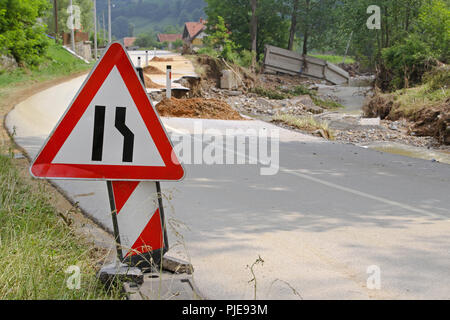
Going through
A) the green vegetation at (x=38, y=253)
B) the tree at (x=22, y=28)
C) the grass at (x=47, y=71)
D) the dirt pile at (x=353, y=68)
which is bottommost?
the dirt pile at (x=353, y=68)

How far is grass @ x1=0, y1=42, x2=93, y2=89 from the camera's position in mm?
26812

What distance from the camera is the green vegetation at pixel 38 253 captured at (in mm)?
3656

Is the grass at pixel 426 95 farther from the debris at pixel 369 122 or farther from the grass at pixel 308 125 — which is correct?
Answer: the grass at pixel 308 125

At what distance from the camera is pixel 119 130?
379 centimetres

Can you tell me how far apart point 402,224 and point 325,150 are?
213 inches

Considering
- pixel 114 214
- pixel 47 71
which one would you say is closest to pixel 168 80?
pixel 114 214

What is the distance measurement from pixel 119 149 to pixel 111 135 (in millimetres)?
107

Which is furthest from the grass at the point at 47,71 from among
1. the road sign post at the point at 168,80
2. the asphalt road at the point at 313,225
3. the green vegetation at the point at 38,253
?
the green vegetation at the point at 38,253

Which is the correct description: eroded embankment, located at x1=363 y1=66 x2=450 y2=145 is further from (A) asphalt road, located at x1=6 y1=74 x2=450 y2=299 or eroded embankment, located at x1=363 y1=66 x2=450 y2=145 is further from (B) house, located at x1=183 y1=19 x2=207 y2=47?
(B) house, located at x1=183 y1=19 x2=207 y2=47

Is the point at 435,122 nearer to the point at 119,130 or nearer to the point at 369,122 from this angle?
the point at 369,122

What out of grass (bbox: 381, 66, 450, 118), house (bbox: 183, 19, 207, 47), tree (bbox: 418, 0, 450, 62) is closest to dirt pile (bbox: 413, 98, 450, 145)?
grass (bbox: 381, 66, 450, 118)

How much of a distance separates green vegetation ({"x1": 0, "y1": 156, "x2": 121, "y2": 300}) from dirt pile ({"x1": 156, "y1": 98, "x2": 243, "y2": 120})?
1028 cm

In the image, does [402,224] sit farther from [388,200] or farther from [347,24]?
[347,24]
